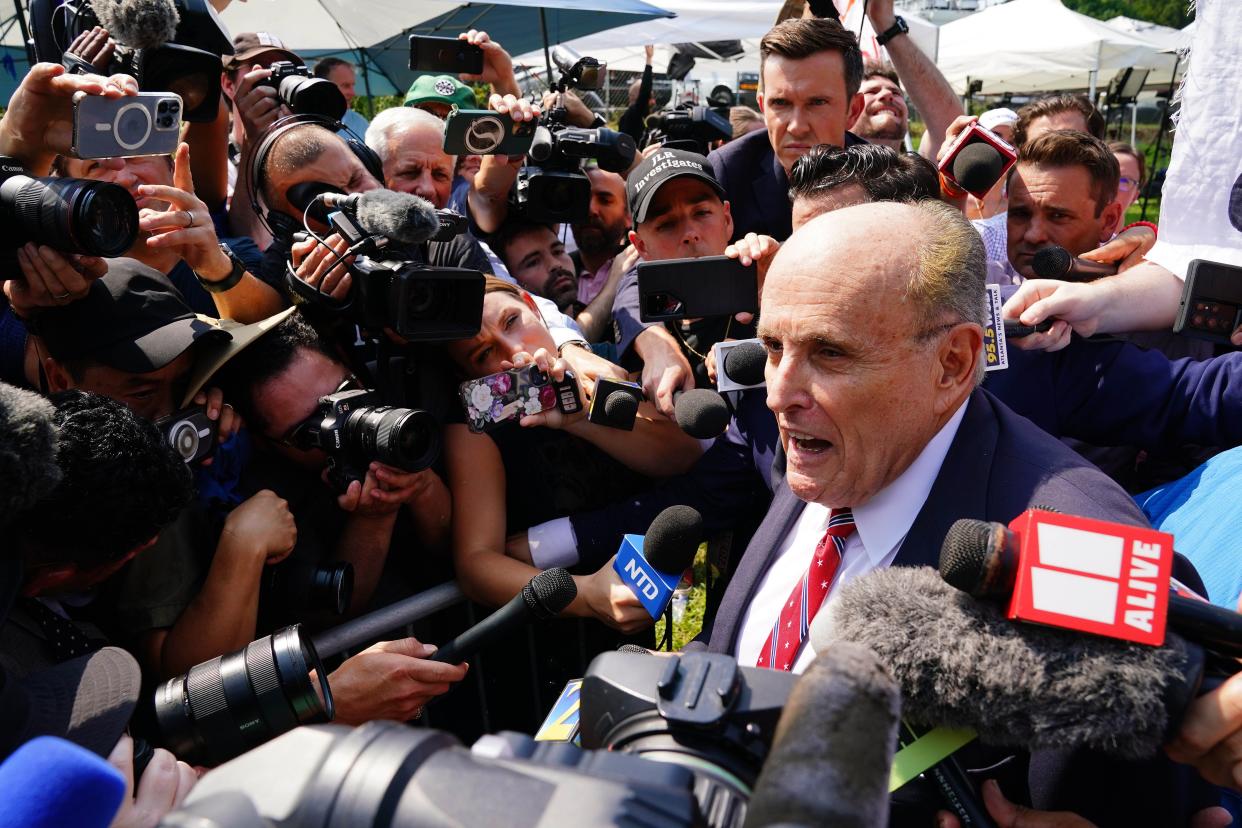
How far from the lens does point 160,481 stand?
187 centimetres

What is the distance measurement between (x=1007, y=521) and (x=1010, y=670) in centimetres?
73

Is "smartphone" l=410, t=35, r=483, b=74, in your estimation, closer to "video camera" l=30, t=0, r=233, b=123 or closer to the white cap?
"video camera" l=30, t=0, r=233, b=123

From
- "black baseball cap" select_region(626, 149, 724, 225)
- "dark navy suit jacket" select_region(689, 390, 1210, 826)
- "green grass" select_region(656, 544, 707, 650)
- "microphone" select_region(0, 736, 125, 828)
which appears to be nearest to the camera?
"microphone" select_region(0, 736, 125, 828)

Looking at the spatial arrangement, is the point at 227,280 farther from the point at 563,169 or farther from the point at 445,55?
the point at 445,55

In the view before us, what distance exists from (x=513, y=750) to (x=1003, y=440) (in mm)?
1351

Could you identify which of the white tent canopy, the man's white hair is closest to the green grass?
the man's white hair

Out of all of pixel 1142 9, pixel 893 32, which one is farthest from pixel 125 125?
pixel 1142 9

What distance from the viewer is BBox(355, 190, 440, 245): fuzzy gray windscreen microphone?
2.33 meters

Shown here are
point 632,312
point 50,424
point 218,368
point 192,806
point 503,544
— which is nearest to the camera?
point 192,806

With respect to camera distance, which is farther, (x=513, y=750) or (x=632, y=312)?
(x=632, y=312)

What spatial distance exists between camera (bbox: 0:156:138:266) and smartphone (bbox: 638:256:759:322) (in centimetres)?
126

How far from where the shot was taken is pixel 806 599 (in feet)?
6.13

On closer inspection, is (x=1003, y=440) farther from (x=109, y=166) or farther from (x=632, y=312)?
(x=109, y=166)

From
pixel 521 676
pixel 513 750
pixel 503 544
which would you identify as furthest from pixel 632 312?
pixel 513 750
